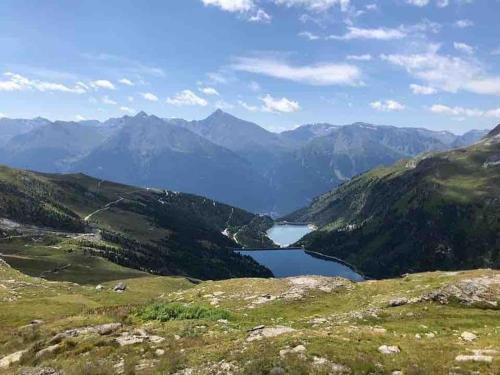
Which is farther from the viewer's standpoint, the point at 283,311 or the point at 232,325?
the point at 283,311

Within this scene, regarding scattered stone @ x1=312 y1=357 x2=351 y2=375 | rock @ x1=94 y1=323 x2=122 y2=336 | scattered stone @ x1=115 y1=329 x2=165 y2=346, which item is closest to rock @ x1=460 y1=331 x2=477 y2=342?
scattered stone @ x1=312 y1=357 x2=351 y2=375

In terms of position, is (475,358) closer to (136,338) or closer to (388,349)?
(388,349)

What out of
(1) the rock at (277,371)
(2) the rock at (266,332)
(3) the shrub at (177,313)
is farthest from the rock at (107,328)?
(1) the rock at (277,371)

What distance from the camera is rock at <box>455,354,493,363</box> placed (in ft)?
Result: 93.0

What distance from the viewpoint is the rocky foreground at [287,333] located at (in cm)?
2844

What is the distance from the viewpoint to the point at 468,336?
36.0 meters

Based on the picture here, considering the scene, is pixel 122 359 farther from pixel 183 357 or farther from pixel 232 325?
pixel 232 325

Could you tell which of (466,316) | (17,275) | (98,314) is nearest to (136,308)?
(98,314)

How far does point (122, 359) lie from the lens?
31.9m

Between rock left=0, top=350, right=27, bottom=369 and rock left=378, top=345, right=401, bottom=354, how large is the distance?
2476 cm

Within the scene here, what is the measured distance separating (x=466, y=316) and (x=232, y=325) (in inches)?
803

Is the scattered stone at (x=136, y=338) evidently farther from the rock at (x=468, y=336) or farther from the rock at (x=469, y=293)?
the rock at (x=469, y=293)

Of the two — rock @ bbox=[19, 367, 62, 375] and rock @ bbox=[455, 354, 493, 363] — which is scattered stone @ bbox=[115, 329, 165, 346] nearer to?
rock @ bbox=[19, 367, 62, 375]

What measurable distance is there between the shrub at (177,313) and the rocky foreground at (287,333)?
10 centimetres
